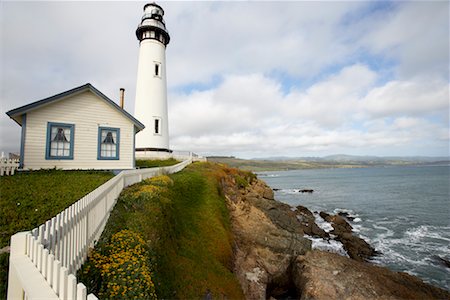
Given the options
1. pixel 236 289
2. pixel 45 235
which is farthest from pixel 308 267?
pixel 45 235

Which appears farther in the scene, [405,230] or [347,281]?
[405,230]

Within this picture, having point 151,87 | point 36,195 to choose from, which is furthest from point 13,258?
point 151,87

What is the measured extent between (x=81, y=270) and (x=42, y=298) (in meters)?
3.18

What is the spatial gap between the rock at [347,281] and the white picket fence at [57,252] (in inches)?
404

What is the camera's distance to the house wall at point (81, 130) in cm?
1305

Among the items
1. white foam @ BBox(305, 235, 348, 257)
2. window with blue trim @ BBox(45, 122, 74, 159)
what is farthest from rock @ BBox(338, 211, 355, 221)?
window with blue trim @ BBox(45, 122, 74, 159)

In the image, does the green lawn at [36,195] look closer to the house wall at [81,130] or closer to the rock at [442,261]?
the house wall at [81,130]

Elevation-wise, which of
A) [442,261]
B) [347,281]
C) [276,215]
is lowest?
[442,261]

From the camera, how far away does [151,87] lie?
25.2 m

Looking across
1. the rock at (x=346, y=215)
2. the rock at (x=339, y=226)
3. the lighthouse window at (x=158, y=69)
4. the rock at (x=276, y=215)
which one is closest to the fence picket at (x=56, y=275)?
the rock at (x=276, y=215)

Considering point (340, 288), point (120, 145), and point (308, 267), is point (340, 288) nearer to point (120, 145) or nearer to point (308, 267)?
point (308, 267)

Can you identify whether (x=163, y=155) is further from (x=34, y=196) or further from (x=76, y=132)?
(x=34, y=196)

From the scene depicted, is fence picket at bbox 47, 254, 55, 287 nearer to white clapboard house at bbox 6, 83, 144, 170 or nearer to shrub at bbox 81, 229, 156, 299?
shrub at bbox 81, 229, 156, 299

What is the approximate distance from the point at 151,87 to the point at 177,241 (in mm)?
19867
